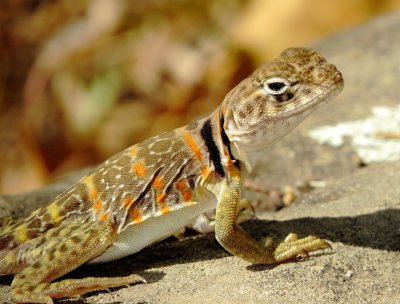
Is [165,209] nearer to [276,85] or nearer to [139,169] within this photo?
[139,169]

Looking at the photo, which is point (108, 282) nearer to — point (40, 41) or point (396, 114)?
point (396, 114)

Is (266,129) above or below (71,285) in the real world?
above

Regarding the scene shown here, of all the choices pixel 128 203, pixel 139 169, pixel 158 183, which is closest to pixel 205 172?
pixel 158 183

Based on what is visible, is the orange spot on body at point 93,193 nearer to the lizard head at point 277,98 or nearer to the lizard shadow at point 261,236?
the lizard shadow at point 261,236

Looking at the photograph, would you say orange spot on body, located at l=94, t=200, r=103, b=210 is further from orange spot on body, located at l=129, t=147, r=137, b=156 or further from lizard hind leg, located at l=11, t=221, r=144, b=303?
orange spot on body, located at l=129, t=147, r=137, b=156

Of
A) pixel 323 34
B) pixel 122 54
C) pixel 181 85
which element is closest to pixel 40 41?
pixel 122 54

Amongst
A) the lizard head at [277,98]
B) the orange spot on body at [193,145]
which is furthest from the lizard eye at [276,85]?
the orange spot on body at [193,145]

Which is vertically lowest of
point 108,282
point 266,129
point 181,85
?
point 181,85
